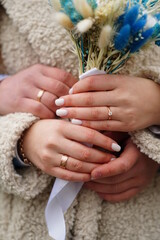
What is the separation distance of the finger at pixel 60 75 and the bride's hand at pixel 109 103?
0.30ft

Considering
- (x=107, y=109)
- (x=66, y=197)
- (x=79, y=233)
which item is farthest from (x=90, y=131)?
(x=79, y=233)

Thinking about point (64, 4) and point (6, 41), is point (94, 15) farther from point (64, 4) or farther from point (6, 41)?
point (6, 41)

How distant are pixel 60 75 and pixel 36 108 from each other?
11 cm

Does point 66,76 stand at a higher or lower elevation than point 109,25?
lower

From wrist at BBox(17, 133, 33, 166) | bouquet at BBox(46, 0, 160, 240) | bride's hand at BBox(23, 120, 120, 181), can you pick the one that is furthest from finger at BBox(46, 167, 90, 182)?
bouquet at BBox(46, 0, 160, 240)

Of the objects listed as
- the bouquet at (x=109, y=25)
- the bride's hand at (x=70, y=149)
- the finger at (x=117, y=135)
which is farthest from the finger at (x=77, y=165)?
the bouquet at (x=109, y=25)

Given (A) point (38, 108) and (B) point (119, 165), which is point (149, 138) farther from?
(A) point (38, 108)

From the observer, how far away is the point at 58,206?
71 centimetres

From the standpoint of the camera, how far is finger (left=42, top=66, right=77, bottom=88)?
75 cm

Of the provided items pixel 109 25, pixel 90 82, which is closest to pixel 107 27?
pixel 109 25

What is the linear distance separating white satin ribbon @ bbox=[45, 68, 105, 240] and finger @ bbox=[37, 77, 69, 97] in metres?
0.22

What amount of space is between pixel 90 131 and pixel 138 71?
0.19 metres

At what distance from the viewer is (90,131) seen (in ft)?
2.17

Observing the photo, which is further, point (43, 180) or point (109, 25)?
point (43, 180)
